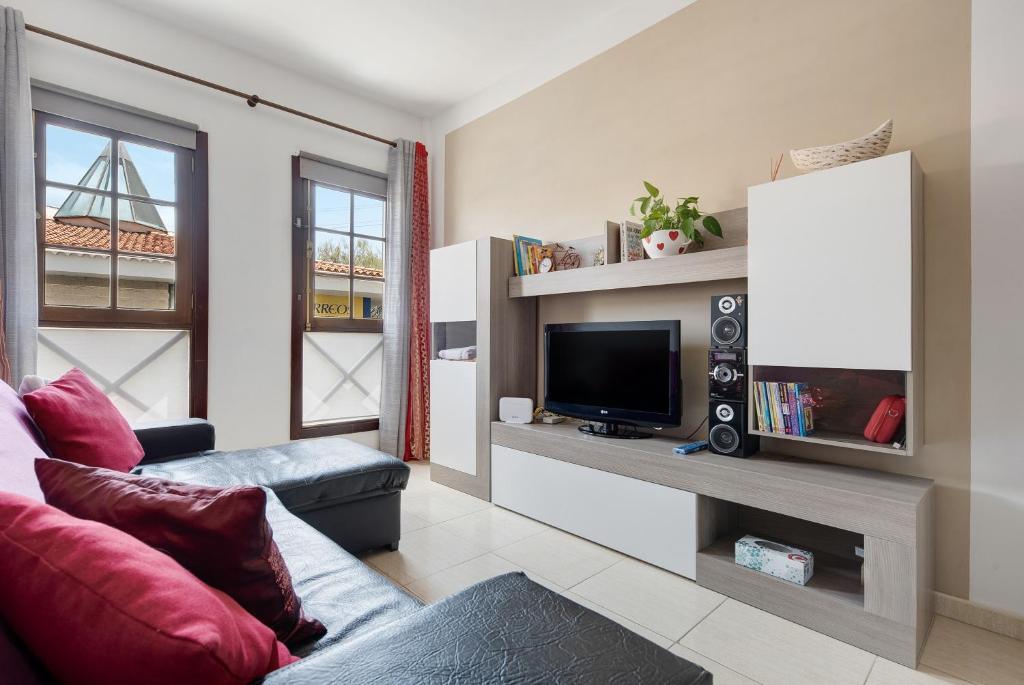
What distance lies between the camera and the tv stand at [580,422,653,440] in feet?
8.69

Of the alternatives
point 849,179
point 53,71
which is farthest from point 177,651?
point 53,71

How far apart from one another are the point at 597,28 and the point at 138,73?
2.77 meters

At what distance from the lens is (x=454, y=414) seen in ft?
11.0

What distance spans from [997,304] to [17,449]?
121 inches

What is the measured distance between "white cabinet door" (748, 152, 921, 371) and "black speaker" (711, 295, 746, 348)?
0.07 metres

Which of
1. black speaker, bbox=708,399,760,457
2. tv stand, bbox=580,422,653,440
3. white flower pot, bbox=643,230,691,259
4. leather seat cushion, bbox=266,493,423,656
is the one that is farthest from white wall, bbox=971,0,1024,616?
leather seat cushion, bbox=266,493,423,656

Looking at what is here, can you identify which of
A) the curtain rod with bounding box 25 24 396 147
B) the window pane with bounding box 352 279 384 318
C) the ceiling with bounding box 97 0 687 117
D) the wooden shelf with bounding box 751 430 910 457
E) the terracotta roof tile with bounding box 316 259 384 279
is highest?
the ceiling with bounding box 97 0 687 117

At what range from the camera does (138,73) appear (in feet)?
9.65

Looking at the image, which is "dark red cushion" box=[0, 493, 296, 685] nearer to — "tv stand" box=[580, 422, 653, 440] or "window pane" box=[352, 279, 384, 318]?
"tv stand" box=[580, 422, 653, 440]

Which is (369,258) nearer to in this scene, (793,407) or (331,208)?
(331,208)

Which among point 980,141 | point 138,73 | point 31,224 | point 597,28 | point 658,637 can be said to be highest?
point 597,28

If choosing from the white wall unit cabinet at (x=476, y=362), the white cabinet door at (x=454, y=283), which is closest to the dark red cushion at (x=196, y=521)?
the white wall unit cabinet at (x=476, y=362)

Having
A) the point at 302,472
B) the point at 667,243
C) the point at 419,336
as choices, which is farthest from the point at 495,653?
the point at 419,336

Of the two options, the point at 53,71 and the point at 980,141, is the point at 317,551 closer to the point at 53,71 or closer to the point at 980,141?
the point at 980,141
